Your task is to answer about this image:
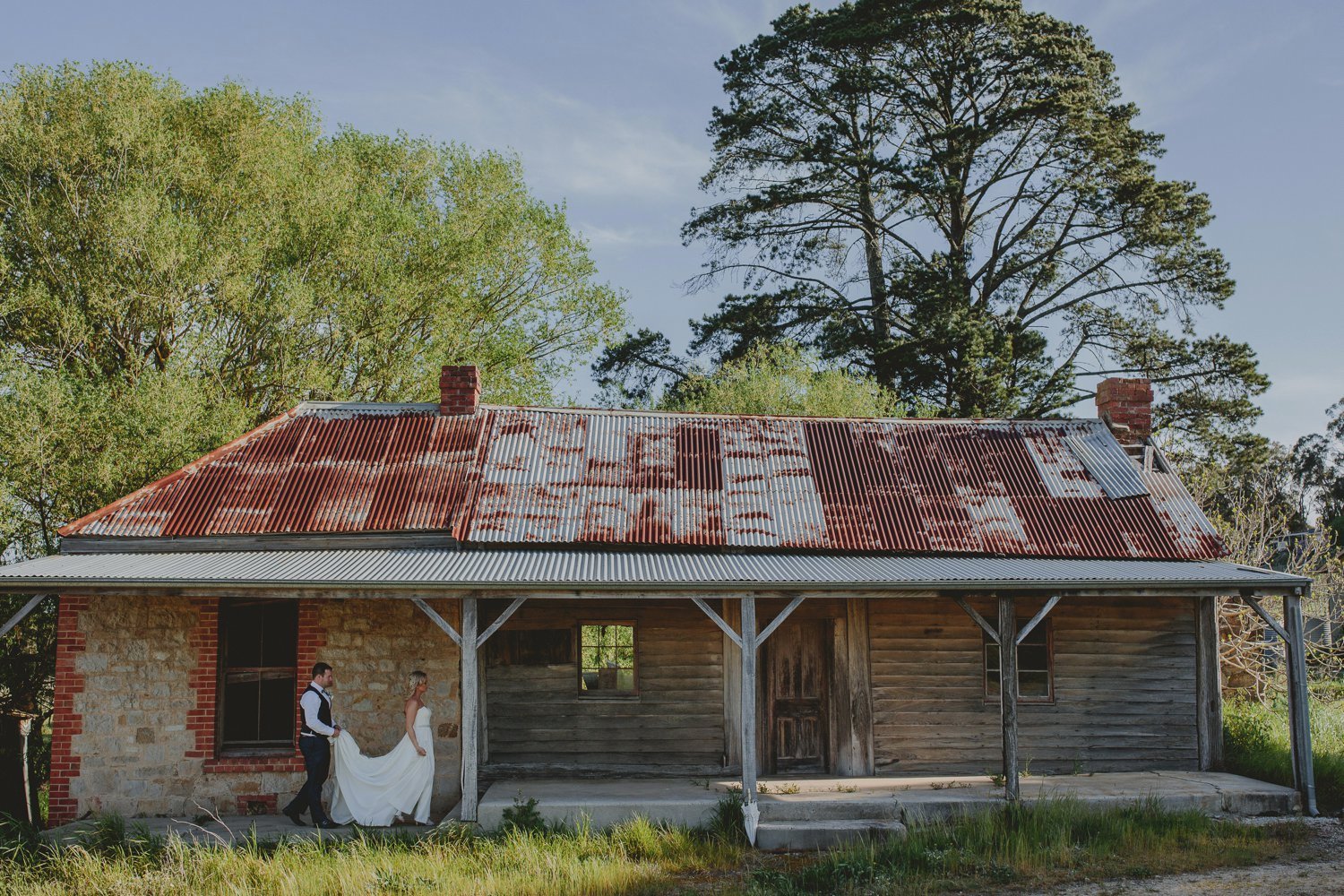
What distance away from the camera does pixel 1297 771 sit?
39.0ft

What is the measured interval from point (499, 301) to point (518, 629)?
14.5 metres

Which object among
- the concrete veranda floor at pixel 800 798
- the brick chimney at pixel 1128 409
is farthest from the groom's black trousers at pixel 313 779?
the brick chimney at pixel 1128 409

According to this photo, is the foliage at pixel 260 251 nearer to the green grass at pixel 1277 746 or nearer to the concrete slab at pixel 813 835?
the concrete slab at pixel 813 835

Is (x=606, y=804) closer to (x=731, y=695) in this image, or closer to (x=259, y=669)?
(x=731, y=695)

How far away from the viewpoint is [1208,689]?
13.5m

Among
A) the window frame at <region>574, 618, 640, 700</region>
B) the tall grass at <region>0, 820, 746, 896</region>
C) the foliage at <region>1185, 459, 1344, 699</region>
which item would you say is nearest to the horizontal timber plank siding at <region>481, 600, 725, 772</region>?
the window frame at <region>574, 618, 640, 700</region>

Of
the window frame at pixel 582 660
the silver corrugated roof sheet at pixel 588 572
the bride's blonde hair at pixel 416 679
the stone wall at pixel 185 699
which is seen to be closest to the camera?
the silver corrugated roof sheet at pixel 588 572

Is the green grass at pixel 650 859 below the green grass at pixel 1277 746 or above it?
→ below

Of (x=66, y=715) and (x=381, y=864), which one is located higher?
(x=66, y=715)

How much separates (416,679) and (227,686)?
243 centimetres

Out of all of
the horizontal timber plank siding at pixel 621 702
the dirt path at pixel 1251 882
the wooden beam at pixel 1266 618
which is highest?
the wooden beam at pixel 1266 618

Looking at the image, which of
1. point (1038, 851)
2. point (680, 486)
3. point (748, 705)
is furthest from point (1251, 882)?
point (680, 486)

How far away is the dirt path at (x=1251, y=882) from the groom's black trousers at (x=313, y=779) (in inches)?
275

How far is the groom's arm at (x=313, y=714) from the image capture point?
11.0 m
